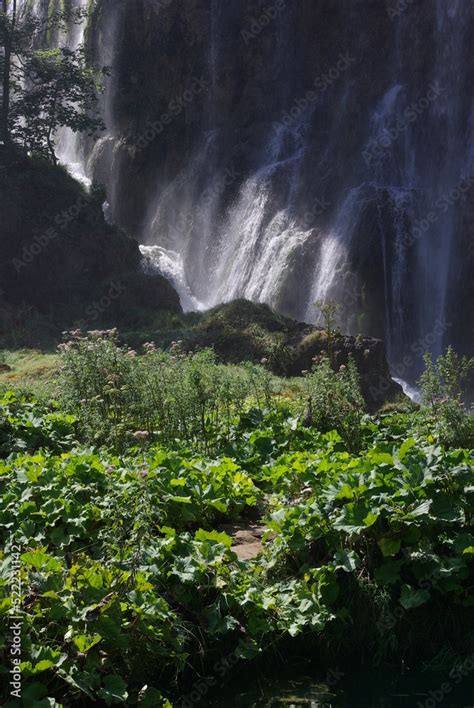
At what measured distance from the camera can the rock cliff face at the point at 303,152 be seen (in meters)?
22.7

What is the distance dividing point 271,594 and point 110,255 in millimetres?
21207

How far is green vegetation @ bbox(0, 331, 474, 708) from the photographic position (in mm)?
4422

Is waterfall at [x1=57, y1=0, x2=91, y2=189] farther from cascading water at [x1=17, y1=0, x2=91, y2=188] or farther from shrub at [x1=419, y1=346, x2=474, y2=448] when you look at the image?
shrub at [x1=419, y1=346, x2=474, y2=448]

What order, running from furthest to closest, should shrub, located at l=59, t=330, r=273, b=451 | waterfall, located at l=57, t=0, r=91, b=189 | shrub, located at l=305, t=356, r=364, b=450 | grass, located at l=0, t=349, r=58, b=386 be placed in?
waterfall, located at l=57, t=0, r=91, b=189 → grass, located at l=0, t=349, r=58, b=386 → shrub, located at l=59, t=330, r=273, b=451 → shrub, located at l=305, t=356, r=364, b=450

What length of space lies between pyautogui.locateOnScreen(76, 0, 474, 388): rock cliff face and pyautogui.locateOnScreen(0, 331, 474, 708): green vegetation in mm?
15378

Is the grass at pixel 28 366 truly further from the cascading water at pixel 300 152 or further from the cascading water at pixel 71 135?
the cascading water at pixel 71 135

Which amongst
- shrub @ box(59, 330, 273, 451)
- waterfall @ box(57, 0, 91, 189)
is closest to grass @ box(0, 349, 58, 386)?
shrub @ box(59, 330, 273, 451)

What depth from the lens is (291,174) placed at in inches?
1078

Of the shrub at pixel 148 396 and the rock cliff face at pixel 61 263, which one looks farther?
the rock cliff face at pixel 61 263

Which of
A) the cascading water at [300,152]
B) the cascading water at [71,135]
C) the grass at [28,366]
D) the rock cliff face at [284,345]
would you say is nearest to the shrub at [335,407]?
the rock cliff face at [284,345]

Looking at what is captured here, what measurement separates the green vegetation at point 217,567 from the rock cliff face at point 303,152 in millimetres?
15378

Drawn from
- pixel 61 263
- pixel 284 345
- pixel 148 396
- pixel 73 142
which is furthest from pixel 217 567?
pixel 73 142

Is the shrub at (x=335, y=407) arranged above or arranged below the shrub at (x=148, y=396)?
above

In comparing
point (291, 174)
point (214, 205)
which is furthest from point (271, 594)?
point (214, 205)
